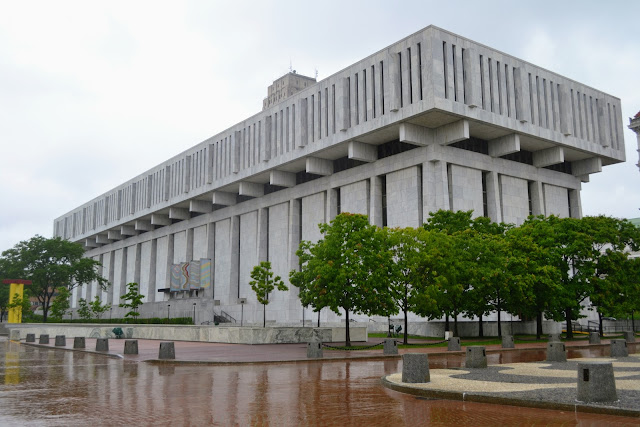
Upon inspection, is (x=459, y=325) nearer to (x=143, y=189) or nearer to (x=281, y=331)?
(x=281, y=331)

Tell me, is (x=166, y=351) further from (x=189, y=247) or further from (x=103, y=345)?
(x=189, y=247)

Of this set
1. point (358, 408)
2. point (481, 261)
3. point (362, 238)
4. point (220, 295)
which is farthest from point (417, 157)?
point (358, 408)

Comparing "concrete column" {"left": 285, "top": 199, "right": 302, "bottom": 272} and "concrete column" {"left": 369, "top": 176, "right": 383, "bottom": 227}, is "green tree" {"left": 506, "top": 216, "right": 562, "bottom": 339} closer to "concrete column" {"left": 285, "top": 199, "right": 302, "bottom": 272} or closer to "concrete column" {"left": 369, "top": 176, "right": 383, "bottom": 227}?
"concrete column" {"left": 369, "top": 176, "right": 383, "bottom": 227}

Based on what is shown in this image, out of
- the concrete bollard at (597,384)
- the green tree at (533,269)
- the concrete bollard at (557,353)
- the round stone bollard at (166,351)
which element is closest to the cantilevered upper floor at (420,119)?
the green tree at (533,269)

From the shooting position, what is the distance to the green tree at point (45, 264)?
253 feet

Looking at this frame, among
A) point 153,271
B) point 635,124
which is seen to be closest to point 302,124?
point 153,271

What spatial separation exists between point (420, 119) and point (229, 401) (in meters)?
37.6

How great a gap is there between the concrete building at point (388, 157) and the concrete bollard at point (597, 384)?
115ft

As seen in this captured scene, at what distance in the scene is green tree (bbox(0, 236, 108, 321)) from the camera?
253 ft

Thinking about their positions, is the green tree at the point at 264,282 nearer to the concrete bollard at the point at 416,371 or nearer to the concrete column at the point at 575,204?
the concrete bollard at the point at 416,371

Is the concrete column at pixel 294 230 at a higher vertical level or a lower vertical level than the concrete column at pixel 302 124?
lower

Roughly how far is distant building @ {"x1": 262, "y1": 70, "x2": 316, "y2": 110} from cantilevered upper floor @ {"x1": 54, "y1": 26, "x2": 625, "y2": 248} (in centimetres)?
10574

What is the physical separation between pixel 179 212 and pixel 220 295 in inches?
605

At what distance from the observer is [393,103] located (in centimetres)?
4662
